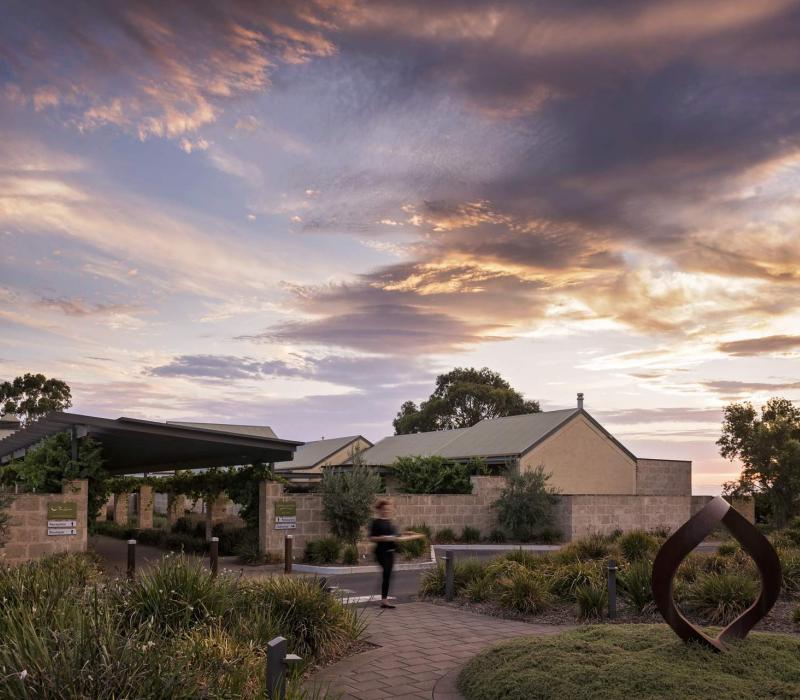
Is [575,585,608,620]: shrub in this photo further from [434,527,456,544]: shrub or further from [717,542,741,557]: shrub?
[434,527,456,544]: shrub

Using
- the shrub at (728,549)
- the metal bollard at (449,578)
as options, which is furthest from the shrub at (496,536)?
the metal bollard at (449,578)

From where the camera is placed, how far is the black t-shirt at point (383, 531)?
1311 cm

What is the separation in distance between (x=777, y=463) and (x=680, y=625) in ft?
99.9

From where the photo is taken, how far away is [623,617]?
11531mm

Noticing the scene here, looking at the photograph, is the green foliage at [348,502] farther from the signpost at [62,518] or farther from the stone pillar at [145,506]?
the stone pillar at [145,506]

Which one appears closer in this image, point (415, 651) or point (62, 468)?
point (415, 651)

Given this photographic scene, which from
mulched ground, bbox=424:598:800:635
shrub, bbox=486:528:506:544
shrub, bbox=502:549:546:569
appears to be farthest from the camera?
shrub, bbox=486:528:506:544

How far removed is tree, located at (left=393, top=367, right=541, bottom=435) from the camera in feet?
228

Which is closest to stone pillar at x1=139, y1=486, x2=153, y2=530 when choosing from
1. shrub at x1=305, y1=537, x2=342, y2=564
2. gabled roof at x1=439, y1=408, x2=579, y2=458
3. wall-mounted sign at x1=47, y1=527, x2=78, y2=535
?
gabled roof at x1=439, y1=408, x2=579, y2=458

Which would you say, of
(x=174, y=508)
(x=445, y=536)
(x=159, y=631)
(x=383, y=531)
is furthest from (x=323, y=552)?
(x=174, y=508)

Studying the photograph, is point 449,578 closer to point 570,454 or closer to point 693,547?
point 693,547

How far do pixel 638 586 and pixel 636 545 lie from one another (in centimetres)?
640

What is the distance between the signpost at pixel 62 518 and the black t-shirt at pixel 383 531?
914 cm

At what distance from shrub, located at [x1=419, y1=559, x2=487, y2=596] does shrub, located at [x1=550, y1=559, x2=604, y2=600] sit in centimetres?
148
